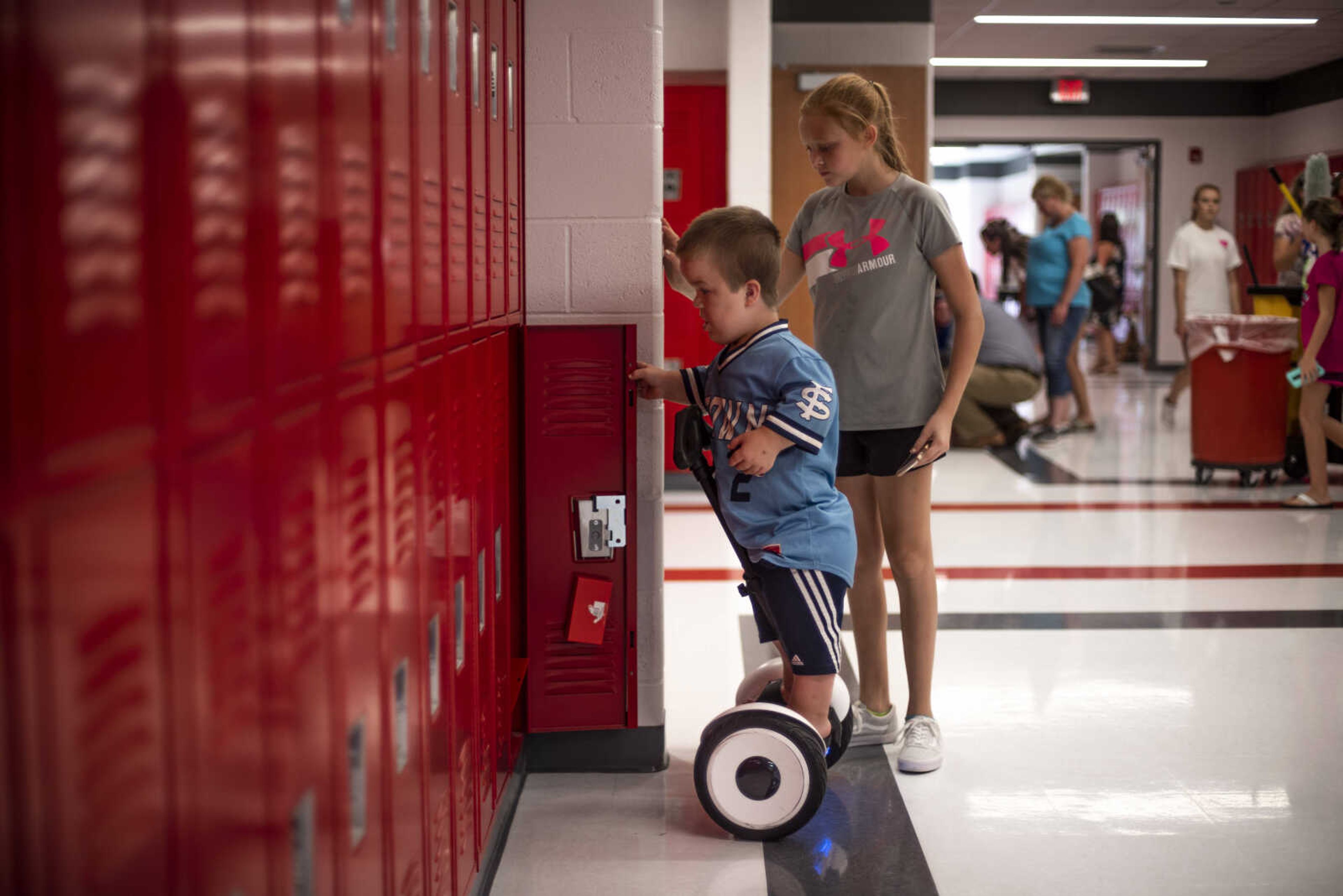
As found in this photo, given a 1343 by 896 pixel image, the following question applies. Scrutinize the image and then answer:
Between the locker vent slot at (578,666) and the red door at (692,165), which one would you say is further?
the red door at (692,165)

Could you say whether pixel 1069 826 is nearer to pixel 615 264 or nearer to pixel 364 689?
pixel 615 264

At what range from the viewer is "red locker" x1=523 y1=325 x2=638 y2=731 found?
2.28 m

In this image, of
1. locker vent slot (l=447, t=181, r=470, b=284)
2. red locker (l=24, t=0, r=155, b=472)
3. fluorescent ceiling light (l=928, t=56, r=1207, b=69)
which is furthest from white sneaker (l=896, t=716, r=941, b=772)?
fluorescent ceiling light (l=928, t=56, r=1207, b=69)

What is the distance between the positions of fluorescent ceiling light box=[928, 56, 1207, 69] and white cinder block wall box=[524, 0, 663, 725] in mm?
9161

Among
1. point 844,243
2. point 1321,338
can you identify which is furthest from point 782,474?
point 1321,338

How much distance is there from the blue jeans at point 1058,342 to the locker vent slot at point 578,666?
554cm

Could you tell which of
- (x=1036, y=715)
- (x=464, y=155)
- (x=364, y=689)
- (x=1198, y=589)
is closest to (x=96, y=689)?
(x=364, y=689)

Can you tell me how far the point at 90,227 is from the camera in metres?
0.59

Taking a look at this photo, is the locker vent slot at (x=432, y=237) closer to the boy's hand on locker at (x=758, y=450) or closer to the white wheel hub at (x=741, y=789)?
the boy's hand on locker at (x=758, y=450)

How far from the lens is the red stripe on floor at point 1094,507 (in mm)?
5219

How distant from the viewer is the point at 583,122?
7.59 feet

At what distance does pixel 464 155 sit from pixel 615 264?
74 centimetres

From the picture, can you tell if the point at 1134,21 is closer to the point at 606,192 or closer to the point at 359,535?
the point at 606,192

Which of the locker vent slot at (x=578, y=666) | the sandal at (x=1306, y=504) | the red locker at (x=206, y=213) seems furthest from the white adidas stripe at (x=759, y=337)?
the sandal at (x=1306, y=504)
